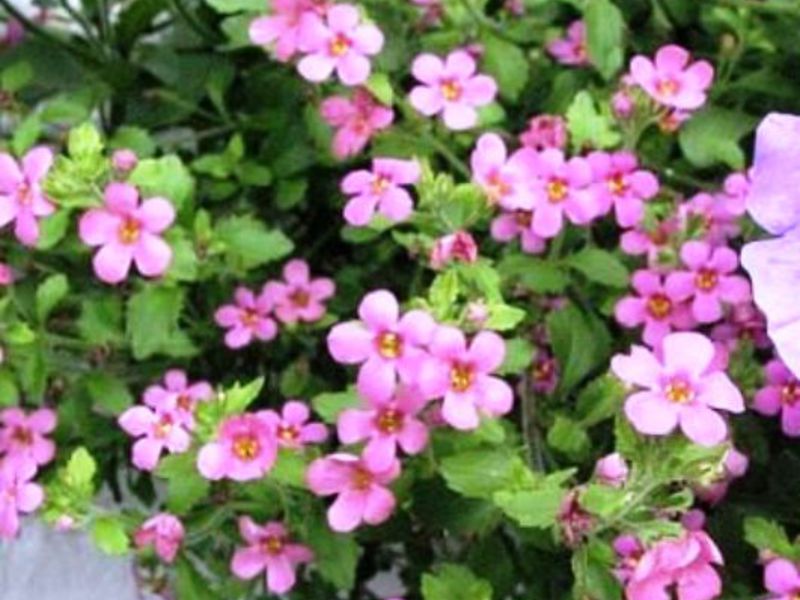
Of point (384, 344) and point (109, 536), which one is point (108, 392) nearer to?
point (109, 536)

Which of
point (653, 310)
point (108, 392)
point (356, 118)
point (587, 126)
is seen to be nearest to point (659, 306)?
point (653, 310)

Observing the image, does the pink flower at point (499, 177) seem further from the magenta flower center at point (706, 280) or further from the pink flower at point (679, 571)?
the pink flower at point (679, 571)

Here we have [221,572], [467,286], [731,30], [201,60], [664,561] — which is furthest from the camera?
[201,60]

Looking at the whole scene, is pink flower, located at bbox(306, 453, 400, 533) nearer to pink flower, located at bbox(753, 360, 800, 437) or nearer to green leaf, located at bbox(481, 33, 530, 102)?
pink flower, located at bbox(753, 360, 800, 437)

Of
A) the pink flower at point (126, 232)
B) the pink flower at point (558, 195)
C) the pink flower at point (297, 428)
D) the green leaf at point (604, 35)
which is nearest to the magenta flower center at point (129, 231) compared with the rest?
the pink flower at point (126, 232)

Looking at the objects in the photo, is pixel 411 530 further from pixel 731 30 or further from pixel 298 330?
pixel 731 30

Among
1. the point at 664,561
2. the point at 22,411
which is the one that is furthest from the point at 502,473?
the point at 22,411

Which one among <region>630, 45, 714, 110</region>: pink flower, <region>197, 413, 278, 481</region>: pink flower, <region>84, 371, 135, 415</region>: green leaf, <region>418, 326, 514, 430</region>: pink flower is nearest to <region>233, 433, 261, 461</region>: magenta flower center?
<region>197, 413, 278, 481</region>: pink flower
